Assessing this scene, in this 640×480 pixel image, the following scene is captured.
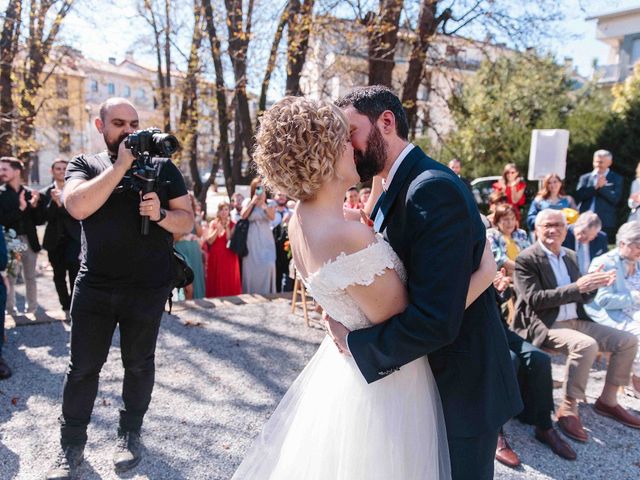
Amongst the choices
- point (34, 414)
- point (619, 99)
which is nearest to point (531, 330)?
point (34, 414)

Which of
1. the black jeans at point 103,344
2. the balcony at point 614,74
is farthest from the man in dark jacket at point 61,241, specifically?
the balcony at point 614,74

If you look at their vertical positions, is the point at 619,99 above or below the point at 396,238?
above

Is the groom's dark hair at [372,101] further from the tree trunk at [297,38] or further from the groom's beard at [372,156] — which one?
the tree trunk at [297,38]

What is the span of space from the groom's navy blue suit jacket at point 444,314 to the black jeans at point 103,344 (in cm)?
162

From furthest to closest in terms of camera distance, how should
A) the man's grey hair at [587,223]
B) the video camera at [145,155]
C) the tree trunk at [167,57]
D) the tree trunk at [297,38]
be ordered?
the tree trunk at [167,57] → the tree trunk at [297,38] → the man's grey hair at [587,223] → the video camera at [145,155]

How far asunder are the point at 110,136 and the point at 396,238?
6.19 feet

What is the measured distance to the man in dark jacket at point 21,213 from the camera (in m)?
5.42

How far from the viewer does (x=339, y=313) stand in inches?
65.7

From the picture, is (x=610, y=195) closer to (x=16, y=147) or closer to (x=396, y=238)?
(x=396, y=238)

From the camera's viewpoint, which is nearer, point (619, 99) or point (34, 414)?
point (34, 414)

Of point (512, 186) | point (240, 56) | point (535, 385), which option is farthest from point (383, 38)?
point (535, 385)

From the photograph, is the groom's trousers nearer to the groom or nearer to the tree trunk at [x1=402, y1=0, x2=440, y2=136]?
the groom

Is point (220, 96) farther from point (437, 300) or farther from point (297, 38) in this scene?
point (437, 300)

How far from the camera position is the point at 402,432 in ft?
5.52
